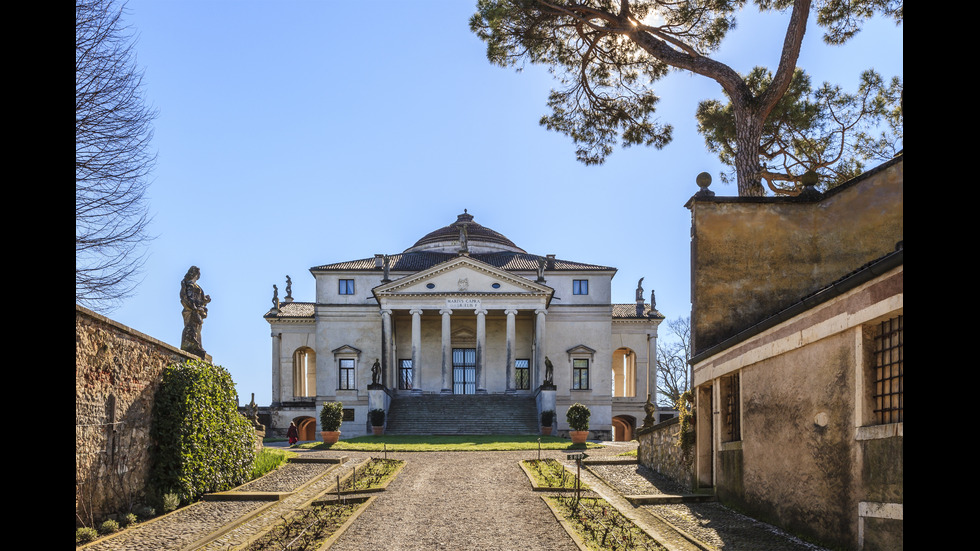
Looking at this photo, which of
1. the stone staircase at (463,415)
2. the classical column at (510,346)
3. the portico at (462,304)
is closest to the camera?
the stone staircase at (463,415)

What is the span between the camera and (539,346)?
4903 cm

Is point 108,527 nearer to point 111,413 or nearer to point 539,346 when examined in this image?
point 111,413

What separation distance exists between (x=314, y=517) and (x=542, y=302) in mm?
37159

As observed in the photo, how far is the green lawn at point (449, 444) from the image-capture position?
2931 centimetres

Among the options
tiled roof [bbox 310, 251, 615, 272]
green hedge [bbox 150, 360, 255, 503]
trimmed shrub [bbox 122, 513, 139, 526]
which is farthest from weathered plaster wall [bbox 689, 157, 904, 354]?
tiled roof [bbox 310, 251, 615, 272]

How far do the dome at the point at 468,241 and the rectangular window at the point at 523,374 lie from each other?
8.95 meters

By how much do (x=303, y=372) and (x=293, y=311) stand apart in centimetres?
532

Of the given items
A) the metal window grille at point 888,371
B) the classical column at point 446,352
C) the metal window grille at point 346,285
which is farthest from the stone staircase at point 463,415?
the metal window grille at point 888,371

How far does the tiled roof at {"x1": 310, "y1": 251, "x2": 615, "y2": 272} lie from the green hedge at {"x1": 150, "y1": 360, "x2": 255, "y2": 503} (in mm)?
36150

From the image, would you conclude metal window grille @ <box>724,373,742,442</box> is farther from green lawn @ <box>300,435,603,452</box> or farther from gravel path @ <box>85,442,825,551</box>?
green lawn @ <box>300,435,603,452</box>

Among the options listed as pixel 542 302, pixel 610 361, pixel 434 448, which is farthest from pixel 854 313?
pixel 610 361

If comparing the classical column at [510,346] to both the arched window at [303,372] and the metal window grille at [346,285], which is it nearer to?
the metal window grille at [346,285]
